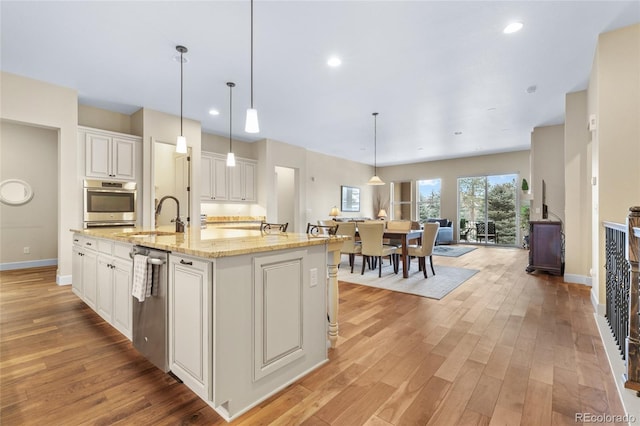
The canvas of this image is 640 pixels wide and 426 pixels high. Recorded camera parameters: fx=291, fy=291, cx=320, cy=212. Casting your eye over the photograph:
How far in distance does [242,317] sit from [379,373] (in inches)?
41.5

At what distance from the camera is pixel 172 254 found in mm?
1763

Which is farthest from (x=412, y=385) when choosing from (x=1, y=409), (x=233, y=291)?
(x=1, y=409)

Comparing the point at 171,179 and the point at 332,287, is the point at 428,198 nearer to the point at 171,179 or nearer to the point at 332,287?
the point at 171,179

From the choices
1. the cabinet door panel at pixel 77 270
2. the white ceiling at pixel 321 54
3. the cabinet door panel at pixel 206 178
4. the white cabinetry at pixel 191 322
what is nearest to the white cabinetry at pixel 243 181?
the cabinet door panel at pixel 206 178

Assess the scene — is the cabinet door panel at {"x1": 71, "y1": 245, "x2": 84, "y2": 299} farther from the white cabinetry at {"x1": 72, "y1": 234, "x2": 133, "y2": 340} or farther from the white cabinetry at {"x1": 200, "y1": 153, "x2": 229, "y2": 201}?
the white cabinetry at {"x1": 200, "y1": 153, "x2": 229, "y2": 201}

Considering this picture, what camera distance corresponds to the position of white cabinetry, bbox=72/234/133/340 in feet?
7.70

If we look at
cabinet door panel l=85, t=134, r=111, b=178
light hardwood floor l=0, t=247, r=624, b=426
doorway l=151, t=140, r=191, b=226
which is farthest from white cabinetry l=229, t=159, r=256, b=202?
light hardwood floor l=0, t=247, r=624, b=426

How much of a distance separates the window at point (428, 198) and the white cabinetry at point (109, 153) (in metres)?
8.72

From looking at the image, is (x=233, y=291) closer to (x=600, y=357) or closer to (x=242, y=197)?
(x=600, y=357)

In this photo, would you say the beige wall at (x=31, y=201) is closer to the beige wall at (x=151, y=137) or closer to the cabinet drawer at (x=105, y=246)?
the beige wall at (x=151, y=137)

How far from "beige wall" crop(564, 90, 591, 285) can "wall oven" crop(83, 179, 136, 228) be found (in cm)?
693

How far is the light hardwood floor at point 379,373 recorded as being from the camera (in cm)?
158

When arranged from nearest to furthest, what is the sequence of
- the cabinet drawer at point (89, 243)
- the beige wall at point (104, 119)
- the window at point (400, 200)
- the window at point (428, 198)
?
the cabinet drawer at point (89, 243)
the beige wall at point (104, 119)
the window at point (428, 198)
the window at point (400, 200)

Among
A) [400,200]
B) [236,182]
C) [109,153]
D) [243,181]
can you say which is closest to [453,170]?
[400,200]
